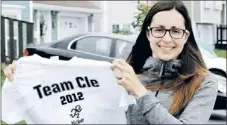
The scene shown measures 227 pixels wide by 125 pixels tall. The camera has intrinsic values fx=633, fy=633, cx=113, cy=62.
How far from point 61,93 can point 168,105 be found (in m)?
0.87

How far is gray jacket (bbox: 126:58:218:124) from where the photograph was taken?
8.61 ft

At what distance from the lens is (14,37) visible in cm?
1859

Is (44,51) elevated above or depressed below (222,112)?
above

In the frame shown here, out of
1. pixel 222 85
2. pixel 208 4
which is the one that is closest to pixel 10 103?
pixel 222 85

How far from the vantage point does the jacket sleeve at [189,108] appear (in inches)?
103

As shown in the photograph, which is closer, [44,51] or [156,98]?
[156,98]

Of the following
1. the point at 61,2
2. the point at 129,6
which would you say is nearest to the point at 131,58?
the point at 61,2

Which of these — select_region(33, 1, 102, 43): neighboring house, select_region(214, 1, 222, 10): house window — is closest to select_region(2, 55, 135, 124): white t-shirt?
select_region(33, 1, 102, 43): neighboring house

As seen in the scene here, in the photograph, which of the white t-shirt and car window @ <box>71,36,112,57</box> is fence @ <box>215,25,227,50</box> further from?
the white t-shirt

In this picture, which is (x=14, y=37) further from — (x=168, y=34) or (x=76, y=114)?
(x=168, y=34)

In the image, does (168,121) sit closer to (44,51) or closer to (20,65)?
(20,65)

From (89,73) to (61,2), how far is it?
94.0 ft

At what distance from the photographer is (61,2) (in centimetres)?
3178

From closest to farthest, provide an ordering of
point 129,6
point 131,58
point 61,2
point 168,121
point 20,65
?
point 168,121 → point 131,58 → point 20,65 → point 61,2 → point 129,6
